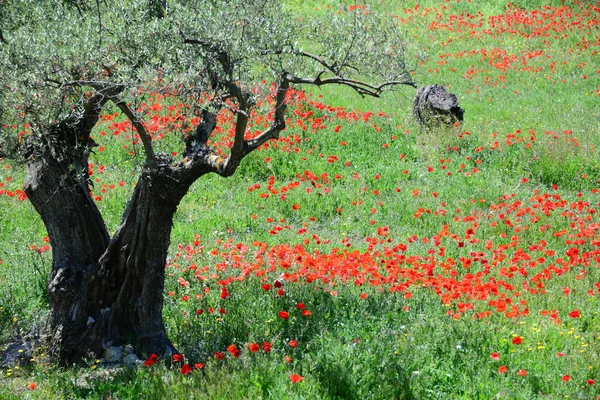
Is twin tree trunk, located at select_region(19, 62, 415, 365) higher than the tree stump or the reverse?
the reverse

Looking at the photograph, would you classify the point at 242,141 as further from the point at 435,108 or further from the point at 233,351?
the point at 435,108

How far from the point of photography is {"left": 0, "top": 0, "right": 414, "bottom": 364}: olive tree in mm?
5930

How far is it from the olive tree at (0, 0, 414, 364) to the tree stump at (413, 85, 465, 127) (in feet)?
27.0

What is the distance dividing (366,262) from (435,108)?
24.6 feet

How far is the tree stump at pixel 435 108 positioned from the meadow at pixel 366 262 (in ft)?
1.09

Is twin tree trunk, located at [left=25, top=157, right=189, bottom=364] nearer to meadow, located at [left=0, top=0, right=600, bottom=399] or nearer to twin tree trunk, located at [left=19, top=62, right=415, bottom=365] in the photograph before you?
twin tree trunk, located at [left=19, top=62, right=415, bottom=365]

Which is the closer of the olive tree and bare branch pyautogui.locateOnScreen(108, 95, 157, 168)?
the olive tree

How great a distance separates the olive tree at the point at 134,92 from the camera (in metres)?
5.93

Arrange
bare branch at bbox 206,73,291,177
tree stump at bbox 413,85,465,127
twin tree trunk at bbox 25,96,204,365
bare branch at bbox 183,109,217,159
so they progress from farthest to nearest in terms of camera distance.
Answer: tree stump at bbox 413,85,465,127, twin tree trunk at bbox 25,96,204,365, bare branch at bbox 183,109,217,159, bare branch at bbox 206,73,291,177

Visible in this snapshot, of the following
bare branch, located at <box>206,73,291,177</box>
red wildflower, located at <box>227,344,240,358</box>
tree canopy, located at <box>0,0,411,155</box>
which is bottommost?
red wildflower, located at <box>227,344,240,358</box>

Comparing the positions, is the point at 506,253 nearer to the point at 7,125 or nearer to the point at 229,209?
the point at 229,209

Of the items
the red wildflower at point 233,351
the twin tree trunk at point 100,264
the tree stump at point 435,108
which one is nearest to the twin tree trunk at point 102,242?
the twin tree trunk at point 100,264

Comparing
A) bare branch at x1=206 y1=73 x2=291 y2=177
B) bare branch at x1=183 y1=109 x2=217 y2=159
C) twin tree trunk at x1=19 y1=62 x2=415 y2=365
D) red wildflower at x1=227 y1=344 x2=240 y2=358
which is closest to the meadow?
red wildflower at x1=227 y1=344 x2=240 y2=358

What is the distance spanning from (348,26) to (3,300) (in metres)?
4.81
